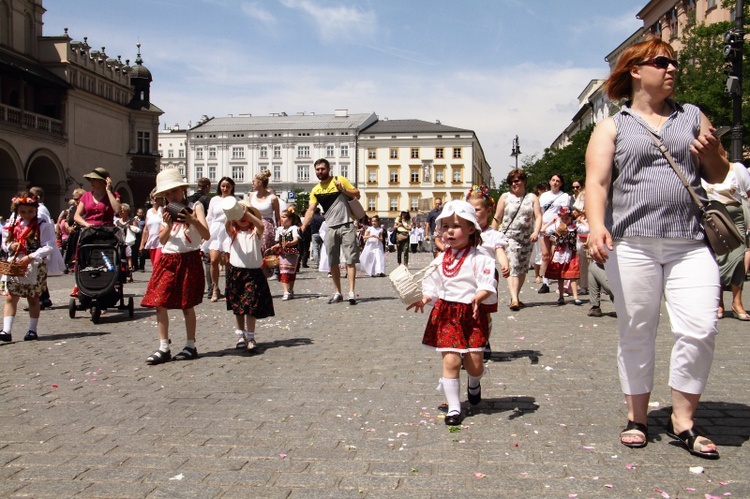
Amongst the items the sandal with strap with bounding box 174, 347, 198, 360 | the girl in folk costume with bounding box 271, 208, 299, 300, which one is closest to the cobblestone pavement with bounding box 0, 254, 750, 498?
the sandal with strap with bounding box 174, 347, 198, 360

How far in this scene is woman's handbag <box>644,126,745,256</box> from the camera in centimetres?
432

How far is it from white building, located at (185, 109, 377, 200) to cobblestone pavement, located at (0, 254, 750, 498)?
11239 cm

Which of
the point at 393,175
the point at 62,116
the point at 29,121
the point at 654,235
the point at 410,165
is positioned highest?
the point at 410,165

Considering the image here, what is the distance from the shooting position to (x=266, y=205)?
43.4 feet

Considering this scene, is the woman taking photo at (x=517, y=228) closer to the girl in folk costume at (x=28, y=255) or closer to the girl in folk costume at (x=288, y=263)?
the girl in folk costume at (x=288, y=263)

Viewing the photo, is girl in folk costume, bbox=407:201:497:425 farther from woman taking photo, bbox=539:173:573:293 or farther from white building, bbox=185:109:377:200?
white building, bbox=185:109:377:200

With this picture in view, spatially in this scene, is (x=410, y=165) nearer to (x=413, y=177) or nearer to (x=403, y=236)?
(x=413, y=177)

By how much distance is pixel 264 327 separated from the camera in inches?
397

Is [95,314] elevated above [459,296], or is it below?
below

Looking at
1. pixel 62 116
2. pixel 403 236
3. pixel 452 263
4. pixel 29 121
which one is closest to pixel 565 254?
pixel 452 263

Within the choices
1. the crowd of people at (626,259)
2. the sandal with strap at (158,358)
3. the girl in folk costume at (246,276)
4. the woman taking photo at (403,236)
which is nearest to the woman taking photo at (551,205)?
the girl in folk costume at (246,276)

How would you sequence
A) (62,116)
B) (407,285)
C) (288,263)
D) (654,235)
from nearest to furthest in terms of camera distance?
1. (654,235)
2. (407,285)
3. (288,263)
4. (62,116)

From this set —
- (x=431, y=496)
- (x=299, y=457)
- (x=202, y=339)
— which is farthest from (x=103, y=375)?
(x=431, y=496)

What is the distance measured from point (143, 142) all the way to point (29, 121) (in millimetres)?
17944
